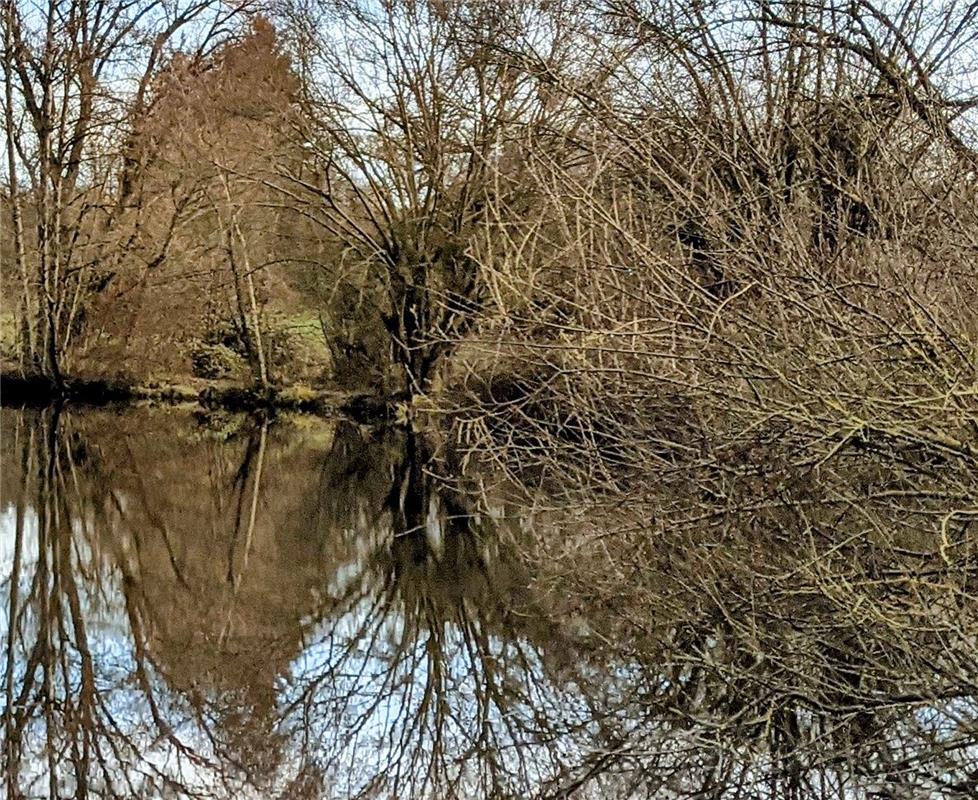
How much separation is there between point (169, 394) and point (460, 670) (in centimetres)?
1503

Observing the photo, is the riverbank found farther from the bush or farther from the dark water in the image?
the dark water

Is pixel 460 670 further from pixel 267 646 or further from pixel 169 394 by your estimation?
pixel 169 394

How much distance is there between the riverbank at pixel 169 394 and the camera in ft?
59.2

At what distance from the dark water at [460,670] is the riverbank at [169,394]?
1010 cm

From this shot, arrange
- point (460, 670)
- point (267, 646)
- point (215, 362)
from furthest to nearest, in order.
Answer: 1. point (215, 362)
2. point (267, 646)
3. point (460, 670)

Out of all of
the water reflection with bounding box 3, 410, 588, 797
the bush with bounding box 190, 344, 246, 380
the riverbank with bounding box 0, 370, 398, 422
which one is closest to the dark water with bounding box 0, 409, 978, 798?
the water reflection with bounding box 3, 410, 588, 797

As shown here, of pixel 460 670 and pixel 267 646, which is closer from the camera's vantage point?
pixel 460 670

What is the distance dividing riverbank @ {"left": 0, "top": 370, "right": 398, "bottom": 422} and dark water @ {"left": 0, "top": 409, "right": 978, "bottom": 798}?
1010 centimetres

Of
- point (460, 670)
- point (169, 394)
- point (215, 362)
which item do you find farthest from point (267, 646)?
point (215, 362)

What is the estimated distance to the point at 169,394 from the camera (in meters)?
19.1

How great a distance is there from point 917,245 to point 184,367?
16.1 metres

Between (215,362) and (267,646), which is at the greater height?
(215,362)

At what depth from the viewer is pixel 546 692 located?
15.2ft

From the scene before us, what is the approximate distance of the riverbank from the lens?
18.0 meters
